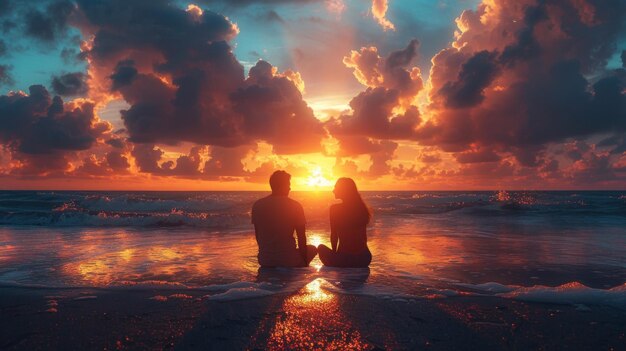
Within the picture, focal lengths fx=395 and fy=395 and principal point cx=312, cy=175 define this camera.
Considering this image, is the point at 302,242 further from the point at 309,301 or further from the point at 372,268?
the point at 309,301

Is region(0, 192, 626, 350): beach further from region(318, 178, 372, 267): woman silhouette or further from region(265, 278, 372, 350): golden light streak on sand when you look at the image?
region(318, 178, 372, 267): woman silhouette

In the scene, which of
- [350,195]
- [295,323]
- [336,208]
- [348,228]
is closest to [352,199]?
[350,195]

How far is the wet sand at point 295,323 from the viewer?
376 centimetres

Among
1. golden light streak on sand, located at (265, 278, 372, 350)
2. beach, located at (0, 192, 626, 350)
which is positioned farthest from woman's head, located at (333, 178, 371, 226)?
golden light streak on sand, located at (265, 278, 372, 350)

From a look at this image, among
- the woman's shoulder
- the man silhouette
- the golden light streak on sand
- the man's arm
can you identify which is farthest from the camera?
the woman's shoulder

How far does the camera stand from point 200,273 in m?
7.34

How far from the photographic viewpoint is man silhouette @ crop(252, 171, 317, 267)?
712cm

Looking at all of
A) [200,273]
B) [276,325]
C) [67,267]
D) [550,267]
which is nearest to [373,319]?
[276,325]

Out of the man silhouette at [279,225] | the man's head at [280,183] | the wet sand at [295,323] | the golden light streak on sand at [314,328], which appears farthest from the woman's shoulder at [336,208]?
the golden light streak on sand at [314,328]

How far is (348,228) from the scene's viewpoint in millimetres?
7805

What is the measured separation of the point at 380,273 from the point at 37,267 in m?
6.73

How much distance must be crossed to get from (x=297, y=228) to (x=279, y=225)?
34 centimetres

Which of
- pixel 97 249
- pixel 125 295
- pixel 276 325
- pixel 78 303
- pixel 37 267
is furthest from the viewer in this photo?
pixel 97 249

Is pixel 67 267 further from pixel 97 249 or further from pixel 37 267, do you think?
pixel 97 249
